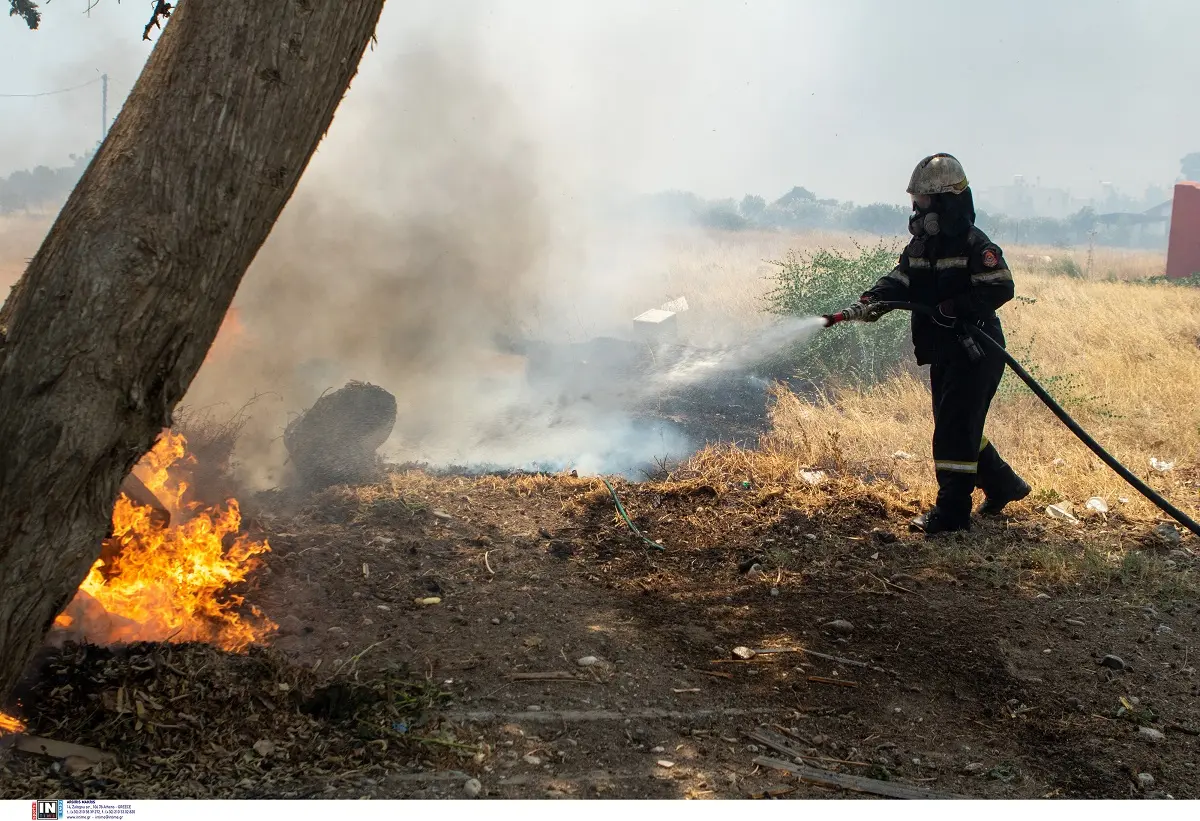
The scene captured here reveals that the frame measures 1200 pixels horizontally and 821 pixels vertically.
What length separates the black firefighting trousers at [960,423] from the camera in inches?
208

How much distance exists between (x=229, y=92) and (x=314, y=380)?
6.58 metres

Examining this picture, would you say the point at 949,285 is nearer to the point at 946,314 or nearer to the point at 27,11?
the point at 946,314

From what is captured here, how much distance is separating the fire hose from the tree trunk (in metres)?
3.57

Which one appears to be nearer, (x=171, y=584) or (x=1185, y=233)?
(x=171, y=584)

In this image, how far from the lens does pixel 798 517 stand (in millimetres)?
5664

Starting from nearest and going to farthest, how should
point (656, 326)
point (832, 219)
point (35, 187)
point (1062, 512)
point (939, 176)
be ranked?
point (939, 176) → point (1062, 512) → point (656, 326) → point (35, 187) → point (832, 219)

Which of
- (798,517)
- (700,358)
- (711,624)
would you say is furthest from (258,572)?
(700,358)

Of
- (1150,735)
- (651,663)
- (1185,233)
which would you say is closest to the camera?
(1150,735)

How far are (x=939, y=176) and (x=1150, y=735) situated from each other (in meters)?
3.14

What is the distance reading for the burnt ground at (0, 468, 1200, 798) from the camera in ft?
9.68

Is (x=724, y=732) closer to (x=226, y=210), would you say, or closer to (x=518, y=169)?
(x=226, y=210)

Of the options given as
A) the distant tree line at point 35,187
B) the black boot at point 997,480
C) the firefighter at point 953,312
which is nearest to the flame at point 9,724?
the firefighter at point 953,312

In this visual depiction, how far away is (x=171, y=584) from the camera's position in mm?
3965

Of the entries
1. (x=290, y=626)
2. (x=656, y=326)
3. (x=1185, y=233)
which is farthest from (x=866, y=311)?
(x=1185, y=233)
